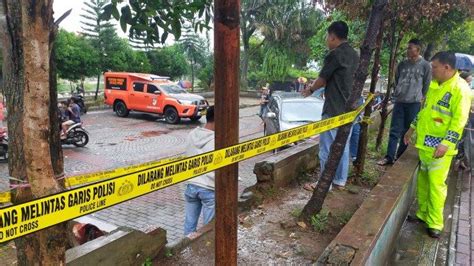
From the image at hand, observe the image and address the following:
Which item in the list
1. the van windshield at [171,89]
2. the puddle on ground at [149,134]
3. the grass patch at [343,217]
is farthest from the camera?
the van windshield at [171,89]

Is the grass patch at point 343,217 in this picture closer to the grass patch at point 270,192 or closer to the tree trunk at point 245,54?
the grass patch at point 270,192

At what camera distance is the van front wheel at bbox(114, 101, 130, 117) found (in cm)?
1929

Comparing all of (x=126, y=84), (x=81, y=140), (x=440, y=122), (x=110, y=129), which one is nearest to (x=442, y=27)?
(x=440, y=122)

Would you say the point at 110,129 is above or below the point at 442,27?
below

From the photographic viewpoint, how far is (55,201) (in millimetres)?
1402

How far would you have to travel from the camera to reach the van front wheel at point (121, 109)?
1929cm

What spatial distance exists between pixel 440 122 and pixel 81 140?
1057 cm

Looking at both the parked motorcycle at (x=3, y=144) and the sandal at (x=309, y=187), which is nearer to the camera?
the sandal at (x=309, y=187)

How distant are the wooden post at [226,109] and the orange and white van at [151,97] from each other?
49.6ft

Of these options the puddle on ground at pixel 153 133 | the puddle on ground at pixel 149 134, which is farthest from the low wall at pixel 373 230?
the puddle on ground at pixel 153 133

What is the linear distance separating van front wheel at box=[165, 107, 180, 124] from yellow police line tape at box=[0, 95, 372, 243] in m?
15.0

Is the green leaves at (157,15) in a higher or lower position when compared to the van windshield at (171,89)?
higher

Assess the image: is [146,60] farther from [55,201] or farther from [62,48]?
[55,201]

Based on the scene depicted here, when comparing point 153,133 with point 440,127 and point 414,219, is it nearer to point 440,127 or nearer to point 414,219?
point 414,219
